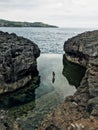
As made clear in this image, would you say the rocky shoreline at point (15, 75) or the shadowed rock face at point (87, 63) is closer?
the shadowed rock face at point (87, 63)

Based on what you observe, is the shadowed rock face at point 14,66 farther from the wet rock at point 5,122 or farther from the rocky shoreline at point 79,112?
the wet rock at point 5,122

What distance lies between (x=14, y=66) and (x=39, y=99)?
13.6 metres

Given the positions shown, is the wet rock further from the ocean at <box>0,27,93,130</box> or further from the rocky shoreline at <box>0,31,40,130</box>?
the rocky shoreline at <box>0,31,40,130</box>

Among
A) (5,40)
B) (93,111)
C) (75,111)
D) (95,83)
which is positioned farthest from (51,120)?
(5,40)

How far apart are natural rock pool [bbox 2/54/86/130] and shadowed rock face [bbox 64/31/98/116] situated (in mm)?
8216

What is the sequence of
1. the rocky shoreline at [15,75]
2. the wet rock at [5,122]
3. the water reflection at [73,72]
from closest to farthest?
1. the wet rock at [5,122]
2. the rocky shoreline at [15,75]
3. the water reflection at [73,72]

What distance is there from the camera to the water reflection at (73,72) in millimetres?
73312

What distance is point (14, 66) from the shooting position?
68.0 metres

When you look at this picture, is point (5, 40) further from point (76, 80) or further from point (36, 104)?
point (36, 104)

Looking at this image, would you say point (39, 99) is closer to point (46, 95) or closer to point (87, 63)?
point (46, 95)

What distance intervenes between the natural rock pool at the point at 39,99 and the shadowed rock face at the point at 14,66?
2.36 m

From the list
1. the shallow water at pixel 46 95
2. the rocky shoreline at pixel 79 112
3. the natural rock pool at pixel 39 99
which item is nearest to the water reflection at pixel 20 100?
the natural rock pool at pixel 39 99

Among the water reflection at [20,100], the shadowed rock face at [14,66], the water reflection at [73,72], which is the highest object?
the shadowed rock face at [14,66]

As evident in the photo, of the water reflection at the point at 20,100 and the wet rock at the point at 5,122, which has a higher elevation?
the wet rock at the point at 5,122
